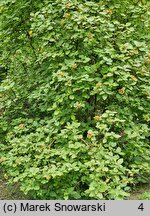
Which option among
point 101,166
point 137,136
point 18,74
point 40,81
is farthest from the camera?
point 18,74

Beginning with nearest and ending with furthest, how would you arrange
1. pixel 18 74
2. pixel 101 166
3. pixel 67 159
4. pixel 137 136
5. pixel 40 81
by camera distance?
pixel 101 166 → pixel 67 159 → pixel 137 136 → pixel 40 81 → pixel 18 74

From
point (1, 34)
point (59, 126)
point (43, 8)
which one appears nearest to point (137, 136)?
point (59, 126)

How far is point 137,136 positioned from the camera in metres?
3.48

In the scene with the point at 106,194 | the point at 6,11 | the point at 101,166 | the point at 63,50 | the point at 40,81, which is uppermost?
the point at 6,11

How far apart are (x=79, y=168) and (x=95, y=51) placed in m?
1.11

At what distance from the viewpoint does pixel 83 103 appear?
349 centimetres

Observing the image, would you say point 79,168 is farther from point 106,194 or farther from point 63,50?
point 63,50

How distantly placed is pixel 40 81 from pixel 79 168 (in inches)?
45.2

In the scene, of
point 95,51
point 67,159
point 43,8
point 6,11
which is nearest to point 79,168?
point 67,159

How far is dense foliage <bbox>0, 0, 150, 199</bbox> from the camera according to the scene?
3.19 meters

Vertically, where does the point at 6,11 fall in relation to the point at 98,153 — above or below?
above

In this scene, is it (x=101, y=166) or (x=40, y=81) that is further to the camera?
(x=40, y=81)

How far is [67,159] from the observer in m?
3.26

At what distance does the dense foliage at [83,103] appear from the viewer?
3.19 metres
